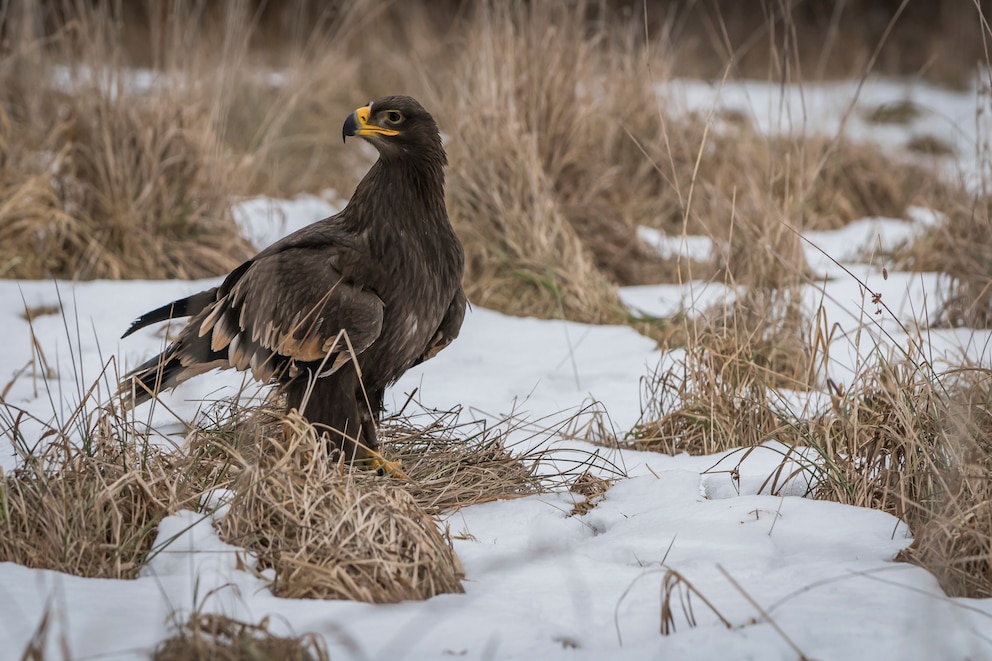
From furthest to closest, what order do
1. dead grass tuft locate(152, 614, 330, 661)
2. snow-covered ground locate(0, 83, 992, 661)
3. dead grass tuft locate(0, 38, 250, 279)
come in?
dead grass tuft locate(0, 38, 250, 279)
snow-covered ground locate(0, 83, 992, 661)
dead grass tuft locate(152, 614, 330, 661)

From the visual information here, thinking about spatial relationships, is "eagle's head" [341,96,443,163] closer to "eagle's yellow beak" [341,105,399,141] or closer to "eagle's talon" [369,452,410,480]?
"eagle's yellow beak" [341,105,399,141]

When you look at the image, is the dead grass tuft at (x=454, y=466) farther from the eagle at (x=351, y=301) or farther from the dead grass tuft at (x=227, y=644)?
the dead grass tuft at (x=227, y=644)

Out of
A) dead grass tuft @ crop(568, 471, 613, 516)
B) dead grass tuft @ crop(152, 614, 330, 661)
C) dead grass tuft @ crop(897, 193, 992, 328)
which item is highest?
dead grass tuft @ crop(897, 193, 992, 328)

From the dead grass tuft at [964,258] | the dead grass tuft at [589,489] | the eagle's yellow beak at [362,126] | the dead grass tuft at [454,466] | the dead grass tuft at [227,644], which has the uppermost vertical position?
the eagle's yellow beak at [362,126]

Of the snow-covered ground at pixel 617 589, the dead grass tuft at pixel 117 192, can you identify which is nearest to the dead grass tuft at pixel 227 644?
the snow-covered ground at pixel 617 589

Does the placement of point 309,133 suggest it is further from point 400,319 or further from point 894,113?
point 894,113

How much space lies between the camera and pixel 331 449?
119 inches

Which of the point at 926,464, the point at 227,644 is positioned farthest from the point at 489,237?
the point at 227,644

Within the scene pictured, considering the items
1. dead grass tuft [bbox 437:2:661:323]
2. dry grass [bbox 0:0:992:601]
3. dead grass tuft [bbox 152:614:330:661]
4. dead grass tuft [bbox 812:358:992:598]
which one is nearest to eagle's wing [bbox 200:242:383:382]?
dry grass [bbox 0:0:992:601]

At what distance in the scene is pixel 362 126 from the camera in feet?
9.80

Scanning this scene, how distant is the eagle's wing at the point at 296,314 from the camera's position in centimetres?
281

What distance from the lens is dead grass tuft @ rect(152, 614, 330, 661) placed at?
1774 mm

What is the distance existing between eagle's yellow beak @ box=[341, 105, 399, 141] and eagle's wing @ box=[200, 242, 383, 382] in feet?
1.10

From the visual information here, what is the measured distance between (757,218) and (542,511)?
255cm
